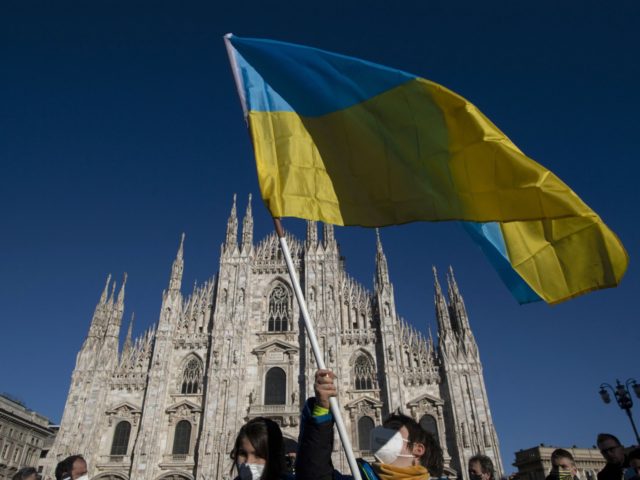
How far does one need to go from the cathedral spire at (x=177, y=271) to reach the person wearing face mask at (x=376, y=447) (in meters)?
29.0

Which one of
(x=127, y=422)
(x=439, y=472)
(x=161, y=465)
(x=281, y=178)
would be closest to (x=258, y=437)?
(x=439, y=472)

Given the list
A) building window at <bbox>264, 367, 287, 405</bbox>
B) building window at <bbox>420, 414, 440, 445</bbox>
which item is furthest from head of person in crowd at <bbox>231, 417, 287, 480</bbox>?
building window at <bbox>264, 367, 287, 405</bbox>

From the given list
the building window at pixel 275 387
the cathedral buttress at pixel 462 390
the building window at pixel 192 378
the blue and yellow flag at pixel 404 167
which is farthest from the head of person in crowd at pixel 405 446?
the building window at pixel 192 378

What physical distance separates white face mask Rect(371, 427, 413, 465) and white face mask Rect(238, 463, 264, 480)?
0.73 m

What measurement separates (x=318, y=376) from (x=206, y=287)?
96.2ft

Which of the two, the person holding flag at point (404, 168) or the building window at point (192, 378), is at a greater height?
the building window at point (192, 378)

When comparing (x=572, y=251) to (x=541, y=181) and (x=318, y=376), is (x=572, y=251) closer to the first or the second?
(x=541, y=181)

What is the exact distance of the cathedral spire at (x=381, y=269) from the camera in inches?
1162

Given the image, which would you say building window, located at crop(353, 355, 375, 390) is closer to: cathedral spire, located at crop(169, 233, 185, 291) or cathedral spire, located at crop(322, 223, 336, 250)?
cathedral spire, located at crop(322, 223, 336, 250)

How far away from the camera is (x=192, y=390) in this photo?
27938 mm

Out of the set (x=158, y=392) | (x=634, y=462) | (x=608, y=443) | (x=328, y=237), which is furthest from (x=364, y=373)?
(x=634, y=462)

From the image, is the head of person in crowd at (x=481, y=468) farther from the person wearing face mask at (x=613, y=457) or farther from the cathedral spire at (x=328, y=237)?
the cathedral spire at (x=328, y=237)

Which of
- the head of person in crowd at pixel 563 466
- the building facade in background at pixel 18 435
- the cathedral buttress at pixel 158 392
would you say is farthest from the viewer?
the building facade in background at pixel 18 435

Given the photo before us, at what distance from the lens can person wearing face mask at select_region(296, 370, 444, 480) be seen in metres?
2.64
